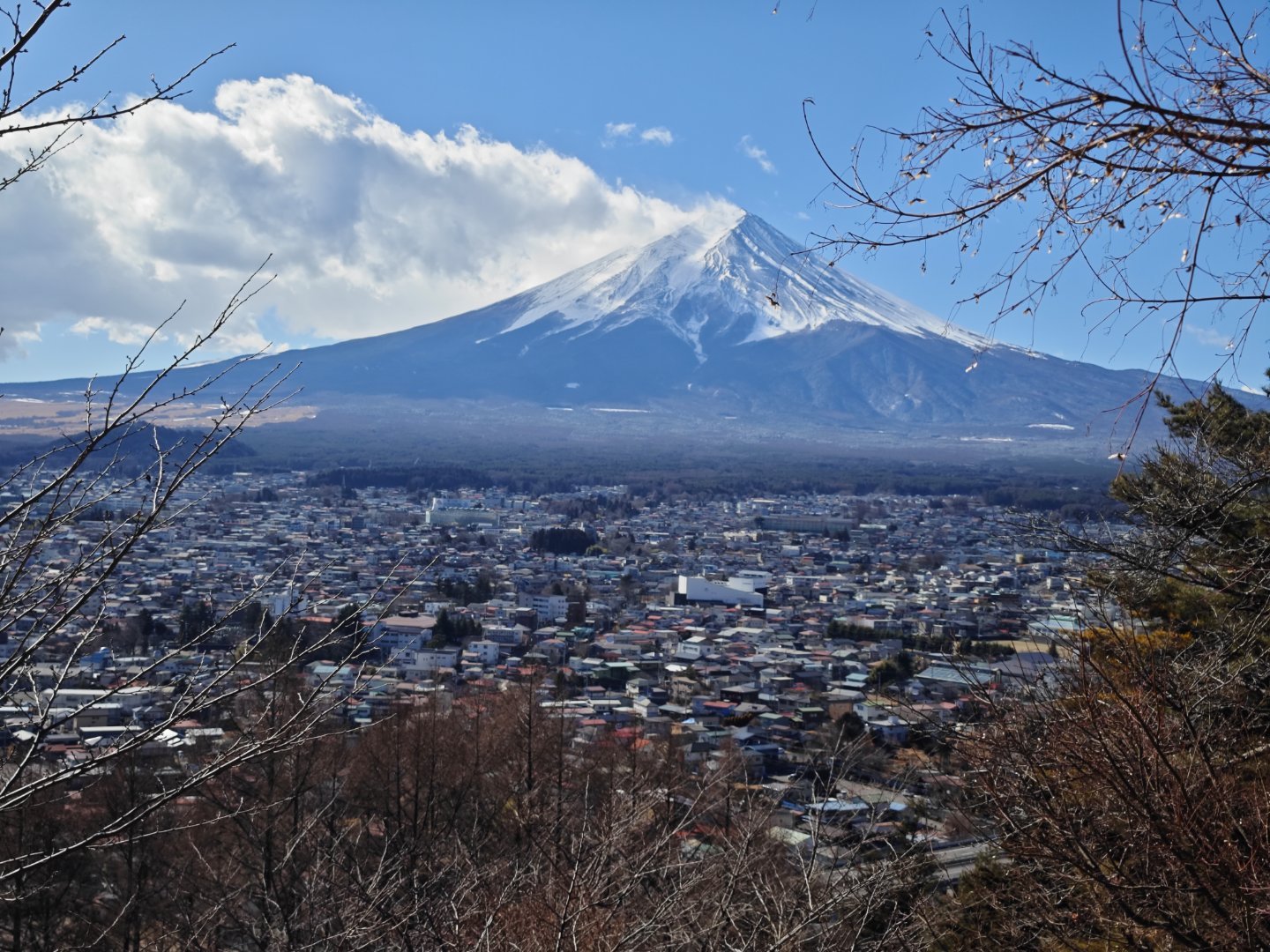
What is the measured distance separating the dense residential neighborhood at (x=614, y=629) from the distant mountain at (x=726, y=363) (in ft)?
182

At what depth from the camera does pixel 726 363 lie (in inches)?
4616

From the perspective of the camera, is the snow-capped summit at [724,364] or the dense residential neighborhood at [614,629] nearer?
the dense residential neighborhood at [614,629]

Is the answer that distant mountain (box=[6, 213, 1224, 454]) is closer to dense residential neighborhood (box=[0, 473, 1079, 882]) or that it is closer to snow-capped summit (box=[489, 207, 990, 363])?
snow-capped summit (box=[489, 207, 990, 363])

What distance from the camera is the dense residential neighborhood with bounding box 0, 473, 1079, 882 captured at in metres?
3.62

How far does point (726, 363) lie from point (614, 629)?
96.1m

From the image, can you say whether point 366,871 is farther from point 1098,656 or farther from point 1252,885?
point 1252,885

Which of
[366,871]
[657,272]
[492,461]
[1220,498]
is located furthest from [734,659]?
[657,272]

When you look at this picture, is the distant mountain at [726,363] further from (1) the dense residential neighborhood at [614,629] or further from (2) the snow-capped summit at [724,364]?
(1) the dense residential neighborhood at [614,629]

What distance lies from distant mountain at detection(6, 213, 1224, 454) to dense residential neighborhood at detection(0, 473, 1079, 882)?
5553cm

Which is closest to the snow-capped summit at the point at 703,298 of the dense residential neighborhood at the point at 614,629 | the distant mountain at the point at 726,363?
the distant mountain at the point at 726,363

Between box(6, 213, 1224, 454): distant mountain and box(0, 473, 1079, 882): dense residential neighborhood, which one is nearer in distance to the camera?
box(0, 473, 1079, 882): dense residential neighborhood

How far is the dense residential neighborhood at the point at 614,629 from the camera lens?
142 inches

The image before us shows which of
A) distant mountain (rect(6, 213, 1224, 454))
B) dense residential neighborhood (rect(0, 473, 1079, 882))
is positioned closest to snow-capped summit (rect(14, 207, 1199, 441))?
distant mountain (rect(6, 213, 1224, 454))

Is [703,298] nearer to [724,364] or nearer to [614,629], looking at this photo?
[724,364]
